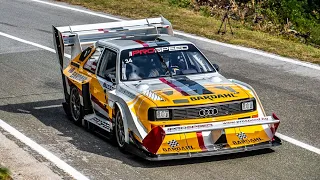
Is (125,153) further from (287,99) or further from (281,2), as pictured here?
(281,2)

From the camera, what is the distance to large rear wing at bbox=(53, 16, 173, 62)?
15.3 meters

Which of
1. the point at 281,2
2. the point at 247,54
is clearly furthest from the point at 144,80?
the point at 281,2

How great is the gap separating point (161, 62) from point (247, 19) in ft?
46.0

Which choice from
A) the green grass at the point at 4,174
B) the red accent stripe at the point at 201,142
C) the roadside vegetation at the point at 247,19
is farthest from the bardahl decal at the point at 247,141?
the roadside vegetation at the point at 247,19

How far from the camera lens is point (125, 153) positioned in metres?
12.3

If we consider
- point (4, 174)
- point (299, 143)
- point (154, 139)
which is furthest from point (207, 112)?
point (4, 174)

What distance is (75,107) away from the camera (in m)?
14.5

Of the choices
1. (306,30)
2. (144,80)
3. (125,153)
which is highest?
(144,80)

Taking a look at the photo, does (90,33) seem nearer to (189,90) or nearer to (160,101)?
(189,90)

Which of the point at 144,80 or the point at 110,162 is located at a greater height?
the point at 144,80

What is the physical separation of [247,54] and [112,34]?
632 cm

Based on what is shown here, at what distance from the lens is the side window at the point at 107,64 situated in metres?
13.4

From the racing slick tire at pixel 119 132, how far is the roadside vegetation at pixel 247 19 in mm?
8651

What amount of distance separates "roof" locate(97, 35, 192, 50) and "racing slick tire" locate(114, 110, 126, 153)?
1.47 m
